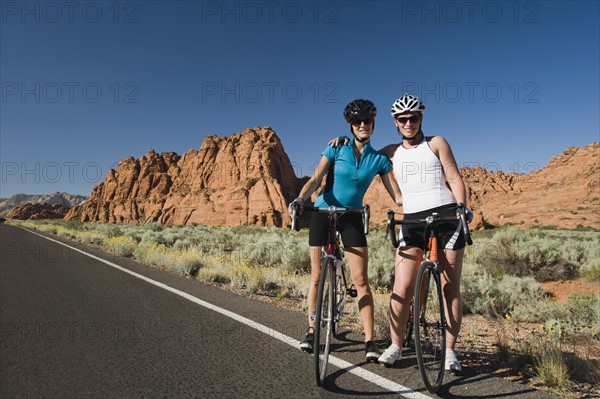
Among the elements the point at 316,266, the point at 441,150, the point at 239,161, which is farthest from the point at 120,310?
the point at 239,161

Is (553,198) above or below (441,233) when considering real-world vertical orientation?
above

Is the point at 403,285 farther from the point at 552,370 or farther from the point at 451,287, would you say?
the point at 552,370

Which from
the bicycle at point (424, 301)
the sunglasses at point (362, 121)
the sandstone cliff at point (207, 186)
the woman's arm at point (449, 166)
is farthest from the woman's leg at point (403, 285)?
the sandstone cliff at point (207, 186)

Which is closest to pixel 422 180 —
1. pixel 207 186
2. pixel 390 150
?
pixel 390 150

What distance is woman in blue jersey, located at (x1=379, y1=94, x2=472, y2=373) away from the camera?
12.0 feet

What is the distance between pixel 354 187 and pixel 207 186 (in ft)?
344

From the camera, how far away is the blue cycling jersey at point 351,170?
3984mm

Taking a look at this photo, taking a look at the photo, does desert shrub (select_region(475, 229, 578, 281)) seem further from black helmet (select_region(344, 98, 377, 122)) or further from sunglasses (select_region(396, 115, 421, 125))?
black helmet (select_region(344, 98, 377, 122))

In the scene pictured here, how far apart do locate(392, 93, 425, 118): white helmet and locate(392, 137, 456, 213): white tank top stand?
32cm

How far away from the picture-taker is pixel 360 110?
3930 mm

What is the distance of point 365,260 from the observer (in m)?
4.00

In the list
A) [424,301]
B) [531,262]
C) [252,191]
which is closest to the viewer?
[424,301]

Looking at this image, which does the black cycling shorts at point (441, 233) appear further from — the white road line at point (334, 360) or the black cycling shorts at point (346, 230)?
the white road line at point (334, 360)

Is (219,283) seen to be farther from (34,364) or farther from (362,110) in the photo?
(362,110)
